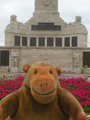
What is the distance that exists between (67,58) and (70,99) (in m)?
17.2

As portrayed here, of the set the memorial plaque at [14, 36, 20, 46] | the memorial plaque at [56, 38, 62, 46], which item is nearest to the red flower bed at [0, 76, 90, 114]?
the memorial plaque at [14, 36, 20, 46]

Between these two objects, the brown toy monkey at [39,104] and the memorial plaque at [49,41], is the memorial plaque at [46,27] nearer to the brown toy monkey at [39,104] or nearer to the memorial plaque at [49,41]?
the memorial plaque at [49,41]

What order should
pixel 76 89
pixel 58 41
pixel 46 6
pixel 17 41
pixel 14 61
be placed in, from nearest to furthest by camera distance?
1. pixel 76 89
2. pixel 14 61
3. pixel 17 41
4. pixel 58 41
5. pixel 46 6

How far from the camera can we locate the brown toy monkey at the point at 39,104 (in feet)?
7.40

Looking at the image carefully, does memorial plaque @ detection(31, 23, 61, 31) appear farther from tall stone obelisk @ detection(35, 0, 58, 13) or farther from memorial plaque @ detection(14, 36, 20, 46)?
memorial plaque @ detection(14, 36, 20, 46)

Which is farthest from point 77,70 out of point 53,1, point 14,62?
point 53,1

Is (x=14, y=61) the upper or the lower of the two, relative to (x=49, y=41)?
lower

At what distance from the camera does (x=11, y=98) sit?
2.49 m

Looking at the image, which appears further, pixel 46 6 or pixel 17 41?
pixel 46 6

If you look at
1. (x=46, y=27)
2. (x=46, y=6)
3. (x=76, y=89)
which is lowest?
(x=76, y=89)

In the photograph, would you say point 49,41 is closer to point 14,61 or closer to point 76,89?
point 14,61

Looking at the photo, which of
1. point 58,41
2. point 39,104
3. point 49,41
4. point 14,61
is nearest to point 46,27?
point 49,41

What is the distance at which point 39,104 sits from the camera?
245cm

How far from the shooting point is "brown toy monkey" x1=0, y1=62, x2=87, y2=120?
2.26 metres
